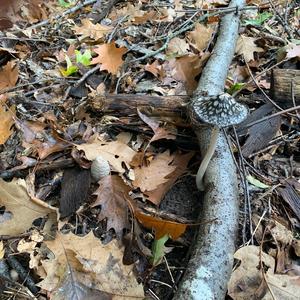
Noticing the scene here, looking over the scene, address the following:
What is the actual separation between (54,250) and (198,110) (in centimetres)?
98

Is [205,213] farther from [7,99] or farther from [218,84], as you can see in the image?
[7,99]

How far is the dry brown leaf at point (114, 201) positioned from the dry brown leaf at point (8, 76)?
127 cm

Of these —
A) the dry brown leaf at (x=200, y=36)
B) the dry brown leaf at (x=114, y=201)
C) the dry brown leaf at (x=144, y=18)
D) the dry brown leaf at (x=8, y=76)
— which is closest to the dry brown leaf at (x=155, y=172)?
the dry brown leaf at (x=114, y=201)

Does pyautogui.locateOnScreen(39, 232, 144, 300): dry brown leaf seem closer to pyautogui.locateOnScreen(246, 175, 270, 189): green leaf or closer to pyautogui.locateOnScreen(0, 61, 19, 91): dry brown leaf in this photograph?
pyautogui.locateOnScreen(246, 175, 270, 189): green leaf

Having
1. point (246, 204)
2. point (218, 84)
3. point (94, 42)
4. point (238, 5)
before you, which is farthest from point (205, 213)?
point (238, 5)

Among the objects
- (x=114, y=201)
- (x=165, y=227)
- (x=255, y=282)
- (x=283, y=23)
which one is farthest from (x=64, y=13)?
(x=255, y=282)

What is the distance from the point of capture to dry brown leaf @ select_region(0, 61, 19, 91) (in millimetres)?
3152

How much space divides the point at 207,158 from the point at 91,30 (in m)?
2.04

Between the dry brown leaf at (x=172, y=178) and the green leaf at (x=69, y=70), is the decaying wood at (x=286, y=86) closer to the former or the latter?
the dry brown leaf at (x=172, y=178)

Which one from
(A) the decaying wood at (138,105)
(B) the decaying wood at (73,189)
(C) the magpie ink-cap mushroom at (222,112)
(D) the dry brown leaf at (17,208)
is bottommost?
(B) the decaying wood at (73,189)

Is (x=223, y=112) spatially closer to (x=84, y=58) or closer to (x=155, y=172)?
(x=155, y=172)

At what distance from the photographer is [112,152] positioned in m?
2.57

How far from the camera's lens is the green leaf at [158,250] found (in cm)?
208

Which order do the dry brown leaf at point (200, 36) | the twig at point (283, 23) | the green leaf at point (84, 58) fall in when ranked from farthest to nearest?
the twig at point (283, 23), the dry brown leaf at point (200, 36), the green leaf at point (84, 58)
